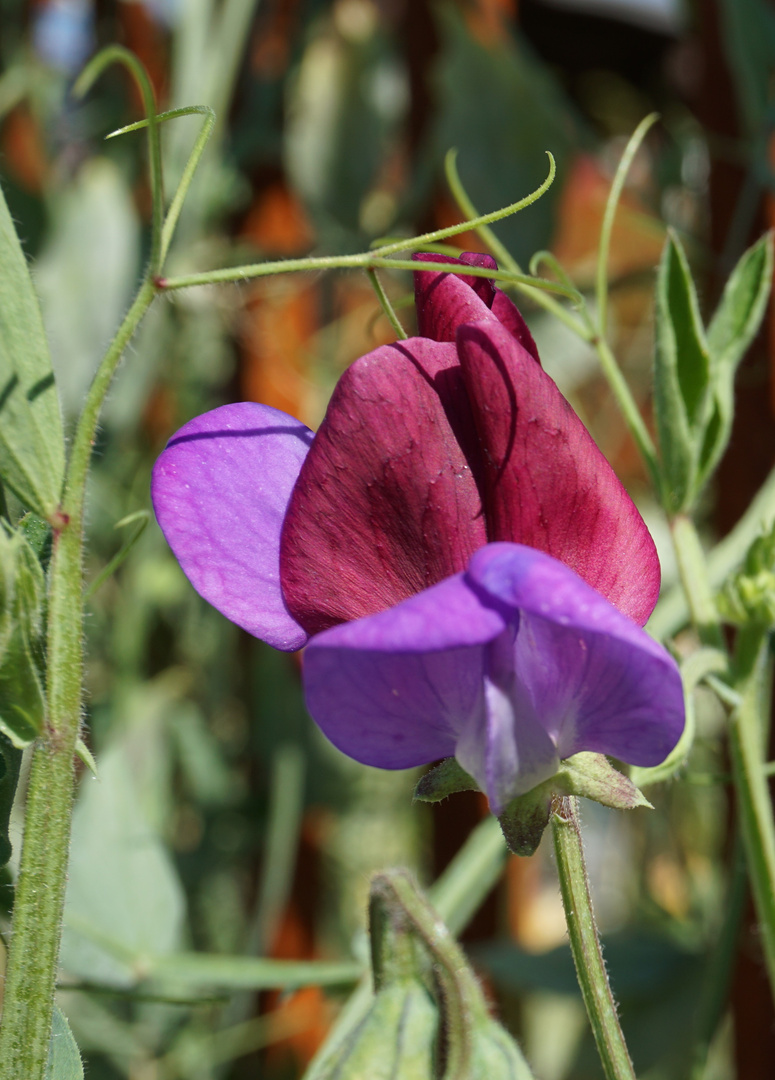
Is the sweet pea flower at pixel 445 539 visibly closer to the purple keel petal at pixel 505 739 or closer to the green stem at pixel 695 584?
the purple keel petal at pixel 505 739

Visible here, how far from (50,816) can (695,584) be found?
0.23 meters

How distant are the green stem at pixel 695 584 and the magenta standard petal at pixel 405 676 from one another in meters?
0.16

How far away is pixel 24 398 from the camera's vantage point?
22cm

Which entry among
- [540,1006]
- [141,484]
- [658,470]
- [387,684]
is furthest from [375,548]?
[540,1006]

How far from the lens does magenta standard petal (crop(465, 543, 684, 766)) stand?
0.18m

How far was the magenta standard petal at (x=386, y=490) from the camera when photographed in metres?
0.21

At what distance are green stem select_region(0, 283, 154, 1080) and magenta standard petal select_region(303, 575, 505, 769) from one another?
0.19 feet

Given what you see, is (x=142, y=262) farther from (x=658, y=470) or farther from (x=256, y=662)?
(x=658, y=470)

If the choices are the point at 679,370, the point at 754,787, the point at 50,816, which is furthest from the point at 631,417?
the point at 50,816

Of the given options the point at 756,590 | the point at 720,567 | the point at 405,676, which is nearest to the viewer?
the point at 405,676

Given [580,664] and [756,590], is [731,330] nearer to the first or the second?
[756,590]

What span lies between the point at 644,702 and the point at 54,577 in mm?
123

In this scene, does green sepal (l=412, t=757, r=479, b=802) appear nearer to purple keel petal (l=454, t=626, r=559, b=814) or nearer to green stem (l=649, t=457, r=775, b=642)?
purple keel petal (l=454, t=626, r=559, b=814)

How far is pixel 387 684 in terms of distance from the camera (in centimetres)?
19
